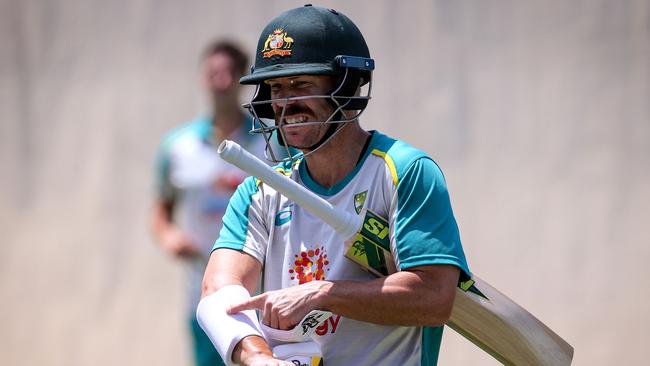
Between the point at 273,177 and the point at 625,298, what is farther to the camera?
the point at 625,298

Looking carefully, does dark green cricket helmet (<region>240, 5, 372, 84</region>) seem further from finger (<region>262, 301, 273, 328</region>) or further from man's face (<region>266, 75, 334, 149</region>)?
finger (<region>262, 301, 273, 328</region>)

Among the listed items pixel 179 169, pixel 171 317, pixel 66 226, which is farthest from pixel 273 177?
pixel 66 226

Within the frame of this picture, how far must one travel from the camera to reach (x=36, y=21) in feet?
25.1

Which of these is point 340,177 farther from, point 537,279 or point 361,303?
point 537,279

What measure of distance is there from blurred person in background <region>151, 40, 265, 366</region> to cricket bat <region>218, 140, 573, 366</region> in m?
2.43

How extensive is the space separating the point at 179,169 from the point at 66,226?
84.8 inches

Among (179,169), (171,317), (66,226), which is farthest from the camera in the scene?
(66,226)

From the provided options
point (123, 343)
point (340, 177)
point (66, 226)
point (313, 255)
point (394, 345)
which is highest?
point (340, 177)

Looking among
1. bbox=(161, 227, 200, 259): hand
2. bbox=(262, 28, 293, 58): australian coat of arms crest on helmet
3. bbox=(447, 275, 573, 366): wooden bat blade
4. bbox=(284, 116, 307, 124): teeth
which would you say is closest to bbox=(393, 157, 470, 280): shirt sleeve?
bbox=(447, 275, 573, 366): wooden bat blade

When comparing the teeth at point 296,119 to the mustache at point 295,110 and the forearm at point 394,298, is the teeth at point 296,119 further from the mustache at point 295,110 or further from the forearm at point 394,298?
the forearm at point 394,298

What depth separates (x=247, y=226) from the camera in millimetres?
2934

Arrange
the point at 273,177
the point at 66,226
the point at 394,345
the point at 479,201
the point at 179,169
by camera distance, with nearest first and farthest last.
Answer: the point at 273,177 → the point at 394,345 → the point at 179,169 → the point at 479,201 → the point at 66,226

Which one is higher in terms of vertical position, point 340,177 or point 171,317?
point 340,177

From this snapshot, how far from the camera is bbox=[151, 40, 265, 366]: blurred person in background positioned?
5289 millimetres
